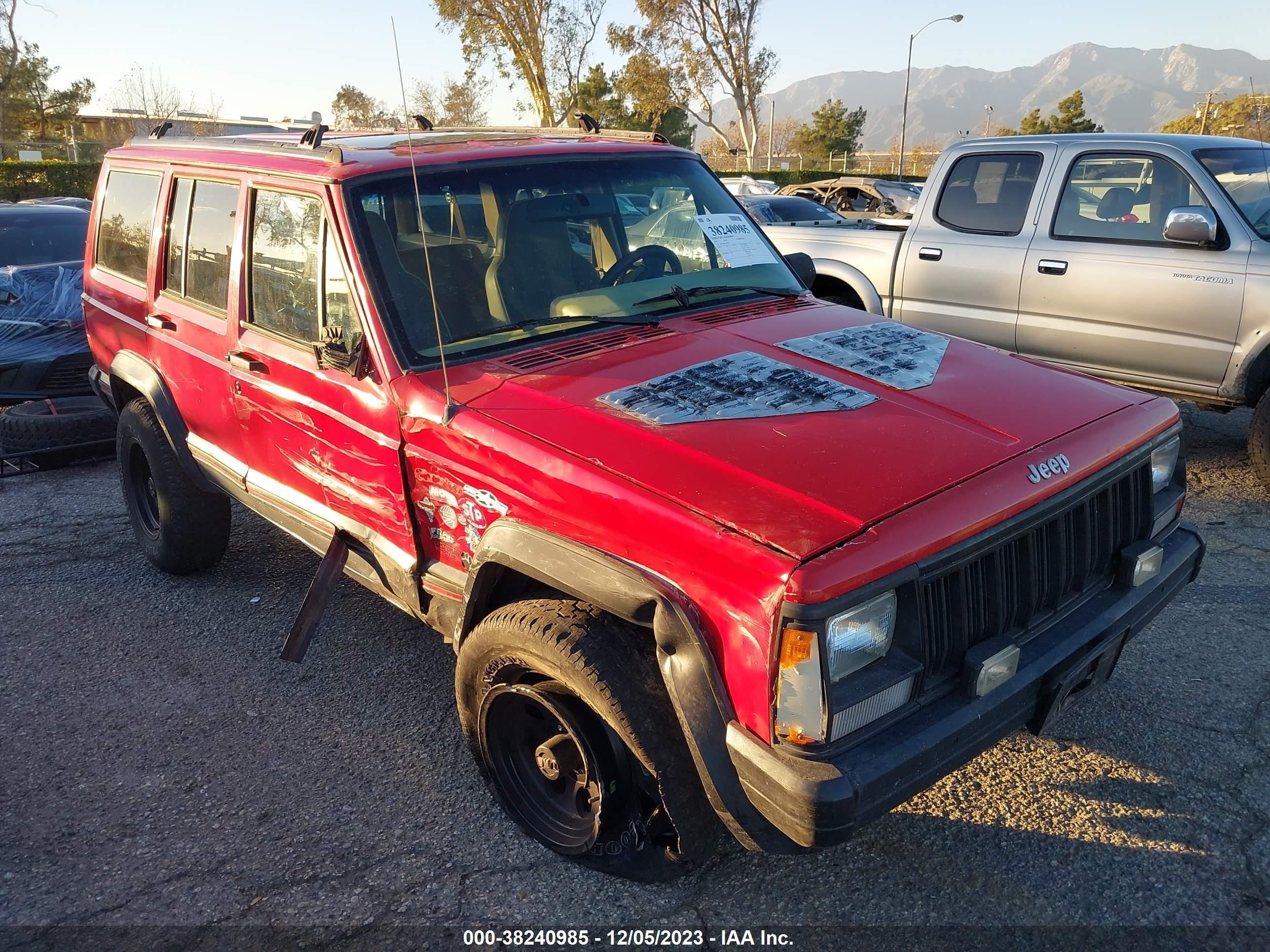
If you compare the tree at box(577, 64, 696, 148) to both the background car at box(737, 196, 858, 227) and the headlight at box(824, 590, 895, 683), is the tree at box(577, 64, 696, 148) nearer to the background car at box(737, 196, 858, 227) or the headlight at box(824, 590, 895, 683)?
the background car at box(737, 196, 858, 227)

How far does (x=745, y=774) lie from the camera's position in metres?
2.04

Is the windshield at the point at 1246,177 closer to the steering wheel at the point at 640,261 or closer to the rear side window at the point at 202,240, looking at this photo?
the steering wheel at the point at 640,261

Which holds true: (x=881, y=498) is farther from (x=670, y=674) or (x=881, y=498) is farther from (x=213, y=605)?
(x=213, y=605)

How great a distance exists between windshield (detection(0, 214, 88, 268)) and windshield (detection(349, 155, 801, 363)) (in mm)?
6219

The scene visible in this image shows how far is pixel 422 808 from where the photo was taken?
118 inches

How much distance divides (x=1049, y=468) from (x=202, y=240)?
131 inches

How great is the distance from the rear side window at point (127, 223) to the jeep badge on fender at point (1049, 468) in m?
3.82

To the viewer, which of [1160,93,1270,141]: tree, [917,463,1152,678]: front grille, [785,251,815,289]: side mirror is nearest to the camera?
[917,463,1152,678]: front grille

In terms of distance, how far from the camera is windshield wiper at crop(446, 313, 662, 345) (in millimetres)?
Answer: 3004

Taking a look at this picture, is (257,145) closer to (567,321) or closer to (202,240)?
(202,240)

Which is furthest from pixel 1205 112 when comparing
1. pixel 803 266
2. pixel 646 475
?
pixel 646 475

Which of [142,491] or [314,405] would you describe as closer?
[314,405]

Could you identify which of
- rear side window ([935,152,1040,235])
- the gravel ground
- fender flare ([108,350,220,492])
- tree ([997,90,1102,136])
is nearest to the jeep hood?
the gravel ground

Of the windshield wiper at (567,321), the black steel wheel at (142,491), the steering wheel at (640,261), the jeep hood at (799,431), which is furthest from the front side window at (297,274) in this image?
the black steel wheel at (142,491)
